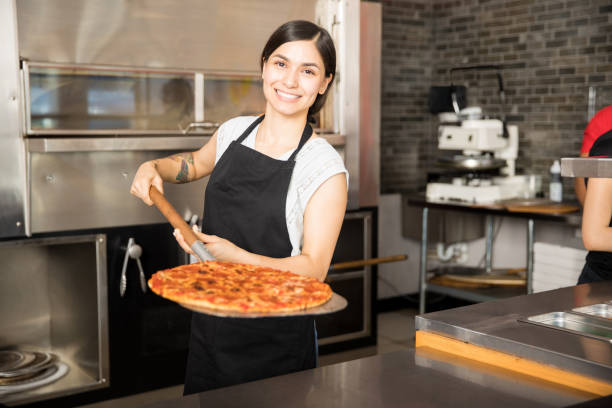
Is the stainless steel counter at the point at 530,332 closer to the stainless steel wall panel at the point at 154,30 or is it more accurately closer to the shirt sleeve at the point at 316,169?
the shirt sleeve at the point at 316,169

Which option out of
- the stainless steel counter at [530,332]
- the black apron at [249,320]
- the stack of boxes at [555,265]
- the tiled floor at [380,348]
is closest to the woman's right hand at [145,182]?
the black apron at [249,320]

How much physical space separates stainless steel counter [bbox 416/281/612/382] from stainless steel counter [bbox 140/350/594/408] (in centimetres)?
6

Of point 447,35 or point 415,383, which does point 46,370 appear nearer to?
point 415,383

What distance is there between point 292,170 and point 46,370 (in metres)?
2.24

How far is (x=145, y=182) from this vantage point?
2020mm

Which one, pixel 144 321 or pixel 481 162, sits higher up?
pixel 481 162

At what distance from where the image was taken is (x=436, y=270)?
570 centimetres

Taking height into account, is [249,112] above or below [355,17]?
below

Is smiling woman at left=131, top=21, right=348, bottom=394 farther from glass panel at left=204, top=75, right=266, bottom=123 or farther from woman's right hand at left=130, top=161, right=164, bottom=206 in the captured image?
glass panel at left=204, top=75, right=266, bottom=123

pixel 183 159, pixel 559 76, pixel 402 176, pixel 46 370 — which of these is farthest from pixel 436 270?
pixel 183 159

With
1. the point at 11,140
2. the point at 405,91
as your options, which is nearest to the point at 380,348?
the point at 405,91

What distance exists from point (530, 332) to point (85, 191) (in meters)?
2.41

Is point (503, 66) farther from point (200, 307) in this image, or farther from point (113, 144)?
point (200, 307)

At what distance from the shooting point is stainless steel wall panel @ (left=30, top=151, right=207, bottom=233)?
3.30 m
